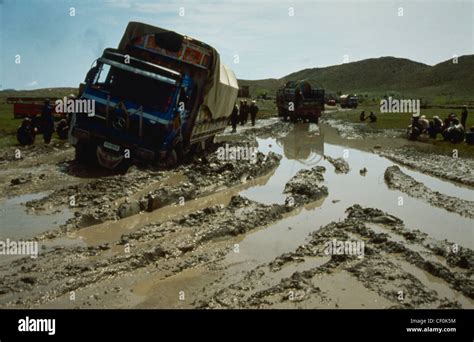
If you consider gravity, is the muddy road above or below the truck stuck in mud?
below

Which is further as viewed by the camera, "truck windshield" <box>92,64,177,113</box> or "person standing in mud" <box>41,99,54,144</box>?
"person standing in mud" <box>41,99,54,144</box>

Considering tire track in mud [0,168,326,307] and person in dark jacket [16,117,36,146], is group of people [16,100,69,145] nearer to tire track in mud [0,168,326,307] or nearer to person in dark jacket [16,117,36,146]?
person in dark jacket [16,117,36,146]

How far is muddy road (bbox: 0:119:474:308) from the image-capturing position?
6.07 meters

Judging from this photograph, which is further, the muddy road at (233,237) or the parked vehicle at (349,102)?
the parked vehicle at (349,102)

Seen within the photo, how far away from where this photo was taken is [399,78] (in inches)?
5226

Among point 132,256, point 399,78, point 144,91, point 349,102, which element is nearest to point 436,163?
point 144,91

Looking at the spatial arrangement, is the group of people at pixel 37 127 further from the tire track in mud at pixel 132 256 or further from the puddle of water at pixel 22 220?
the tire track in mud at pixel 132 256

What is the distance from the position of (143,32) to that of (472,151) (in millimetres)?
13414

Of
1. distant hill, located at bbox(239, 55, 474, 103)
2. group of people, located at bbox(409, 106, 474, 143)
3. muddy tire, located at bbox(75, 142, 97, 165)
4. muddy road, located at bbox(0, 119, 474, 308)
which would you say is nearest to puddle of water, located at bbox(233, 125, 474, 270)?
muddy road, located at bbox(0, 119, 474, 308)

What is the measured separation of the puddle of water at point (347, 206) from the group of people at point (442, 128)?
5.26 meters

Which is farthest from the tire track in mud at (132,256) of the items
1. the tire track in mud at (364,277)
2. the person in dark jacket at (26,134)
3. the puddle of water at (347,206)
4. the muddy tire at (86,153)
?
the person in dark jacket at (26,134)

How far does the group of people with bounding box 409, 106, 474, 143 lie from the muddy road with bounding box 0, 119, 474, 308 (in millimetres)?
7190

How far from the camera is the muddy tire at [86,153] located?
13.5 metres
